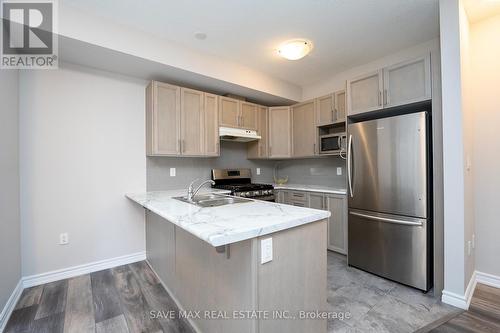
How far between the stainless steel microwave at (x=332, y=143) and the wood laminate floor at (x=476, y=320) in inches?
77.3

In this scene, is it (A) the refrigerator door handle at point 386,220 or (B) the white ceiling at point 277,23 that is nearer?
(B) the white ceiling at point 277,23

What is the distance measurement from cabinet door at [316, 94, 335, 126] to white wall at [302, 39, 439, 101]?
Answer: 1.28 feet

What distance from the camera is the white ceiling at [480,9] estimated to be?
2090 millimetres

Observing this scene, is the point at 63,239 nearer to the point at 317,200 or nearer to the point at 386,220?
the point at 317,200

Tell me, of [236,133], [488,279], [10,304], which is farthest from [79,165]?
[488,279]

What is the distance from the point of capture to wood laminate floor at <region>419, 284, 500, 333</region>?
1.68m

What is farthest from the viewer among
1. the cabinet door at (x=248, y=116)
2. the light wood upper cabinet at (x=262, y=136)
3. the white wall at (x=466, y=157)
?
the light wood upper cabinet at (x=262, y=136)

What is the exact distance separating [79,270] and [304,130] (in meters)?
3.53

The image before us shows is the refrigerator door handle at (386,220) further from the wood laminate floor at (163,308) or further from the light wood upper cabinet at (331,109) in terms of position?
the light wood upper cabinet at (331,109)

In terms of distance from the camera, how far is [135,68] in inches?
106

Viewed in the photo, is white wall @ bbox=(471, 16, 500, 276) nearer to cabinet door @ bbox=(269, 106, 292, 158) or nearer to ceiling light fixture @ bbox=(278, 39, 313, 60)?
ceiling light fixture @ bbox=(278, 39, 313, 60)

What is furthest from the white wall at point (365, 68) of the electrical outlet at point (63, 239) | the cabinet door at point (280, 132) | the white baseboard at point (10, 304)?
the white baseboard at point (10, 304)

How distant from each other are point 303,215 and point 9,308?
2.53 metres

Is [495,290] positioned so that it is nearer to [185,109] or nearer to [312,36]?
[312,36]
